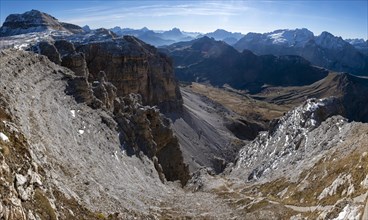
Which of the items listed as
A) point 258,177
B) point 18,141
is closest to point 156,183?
point 258,177

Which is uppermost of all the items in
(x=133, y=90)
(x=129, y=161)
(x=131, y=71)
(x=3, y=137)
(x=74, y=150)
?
(x=3, y=137)

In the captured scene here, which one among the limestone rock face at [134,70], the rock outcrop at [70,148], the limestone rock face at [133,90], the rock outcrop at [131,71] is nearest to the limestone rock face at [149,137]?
the limestone rock face at [133,90]

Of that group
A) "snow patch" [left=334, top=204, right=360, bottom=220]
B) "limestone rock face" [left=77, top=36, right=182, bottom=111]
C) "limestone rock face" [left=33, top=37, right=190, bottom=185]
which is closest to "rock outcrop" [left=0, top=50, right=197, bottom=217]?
"limestone rock face" [left=33, top=37, right=190, bottom=185]

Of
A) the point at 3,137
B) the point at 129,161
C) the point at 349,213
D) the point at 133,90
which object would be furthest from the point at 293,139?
the point at 133,90

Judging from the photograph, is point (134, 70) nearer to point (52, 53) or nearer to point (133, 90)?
point (133, 90)

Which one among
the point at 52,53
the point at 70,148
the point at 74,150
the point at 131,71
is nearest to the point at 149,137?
the point at 52,53

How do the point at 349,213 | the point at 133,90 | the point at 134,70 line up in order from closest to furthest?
the point at 349,213 < the point at 133,90 < the point at 134,70

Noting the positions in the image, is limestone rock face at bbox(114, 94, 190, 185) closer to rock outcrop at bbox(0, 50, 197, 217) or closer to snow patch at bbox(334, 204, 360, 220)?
rock outcrop at bbox(0, 50, 197, 217)

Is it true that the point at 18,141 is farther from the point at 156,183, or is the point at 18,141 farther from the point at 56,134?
the point at 156,183

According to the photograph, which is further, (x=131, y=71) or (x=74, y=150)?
(x=131, y=71)

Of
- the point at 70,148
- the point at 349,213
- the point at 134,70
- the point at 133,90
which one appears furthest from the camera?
the point at 134,70

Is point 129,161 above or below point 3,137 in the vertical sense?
below
